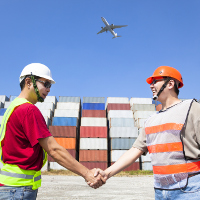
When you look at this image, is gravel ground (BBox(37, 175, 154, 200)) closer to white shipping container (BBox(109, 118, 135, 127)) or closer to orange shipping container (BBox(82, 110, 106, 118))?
white shipping container (BBox(109, 118, 135, 127))

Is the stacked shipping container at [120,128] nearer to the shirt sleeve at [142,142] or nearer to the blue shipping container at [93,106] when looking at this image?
the blue shipping container at [93,106]

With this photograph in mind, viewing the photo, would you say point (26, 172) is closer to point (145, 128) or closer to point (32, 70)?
point (32, 70)

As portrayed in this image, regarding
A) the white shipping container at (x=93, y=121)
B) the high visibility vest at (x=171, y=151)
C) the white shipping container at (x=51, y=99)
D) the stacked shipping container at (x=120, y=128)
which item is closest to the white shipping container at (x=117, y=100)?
the stacked shipping container at (x=120, y=128)

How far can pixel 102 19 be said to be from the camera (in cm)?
4028

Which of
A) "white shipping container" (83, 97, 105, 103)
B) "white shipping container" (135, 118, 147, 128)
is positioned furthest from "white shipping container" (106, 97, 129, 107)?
"white shipping container" (135, 118, 147, 128)

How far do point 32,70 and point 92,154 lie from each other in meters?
43.0

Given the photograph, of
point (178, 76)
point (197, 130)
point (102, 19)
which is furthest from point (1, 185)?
point (102, 19)

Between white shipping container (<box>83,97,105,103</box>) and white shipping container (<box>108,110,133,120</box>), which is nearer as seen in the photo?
white shipping container (<box>108,110,133,120</box>)

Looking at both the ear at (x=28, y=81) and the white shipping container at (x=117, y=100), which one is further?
the white shipping container at (x=117, y=100)

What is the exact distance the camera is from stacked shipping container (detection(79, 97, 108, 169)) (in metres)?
44.1

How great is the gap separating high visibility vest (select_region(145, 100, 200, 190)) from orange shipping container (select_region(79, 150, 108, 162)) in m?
42.6

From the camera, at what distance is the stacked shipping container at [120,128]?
4503cm

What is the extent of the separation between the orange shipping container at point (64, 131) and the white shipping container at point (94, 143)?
236cm

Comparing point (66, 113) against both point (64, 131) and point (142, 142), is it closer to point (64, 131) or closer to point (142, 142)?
point (64, 131)
